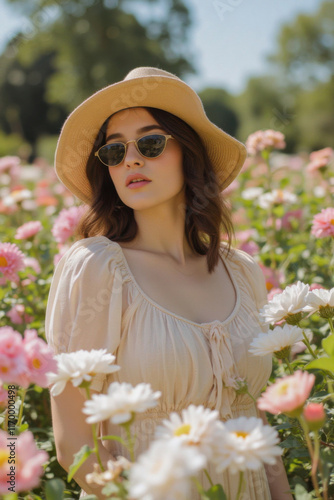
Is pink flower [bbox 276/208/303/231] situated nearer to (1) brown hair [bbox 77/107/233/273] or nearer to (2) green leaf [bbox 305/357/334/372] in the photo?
(1) brown hair [bbox 77/107/233/273]

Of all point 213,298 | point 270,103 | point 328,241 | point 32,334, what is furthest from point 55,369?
point 270,103

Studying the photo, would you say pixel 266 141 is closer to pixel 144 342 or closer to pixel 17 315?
pixel 17 315

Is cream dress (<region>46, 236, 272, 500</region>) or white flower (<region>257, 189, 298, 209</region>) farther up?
white flower (<region>257, 189, 298, 209</region>)

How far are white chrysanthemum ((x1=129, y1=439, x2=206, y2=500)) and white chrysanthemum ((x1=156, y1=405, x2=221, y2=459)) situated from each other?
91 millimetres

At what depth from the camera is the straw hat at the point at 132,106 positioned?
1.56m

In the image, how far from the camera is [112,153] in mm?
1583

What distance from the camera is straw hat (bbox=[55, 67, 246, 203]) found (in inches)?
61.4

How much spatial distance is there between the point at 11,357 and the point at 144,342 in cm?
58

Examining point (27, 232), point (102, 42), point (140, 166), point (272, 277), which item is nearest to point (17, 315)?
point (27, 232)

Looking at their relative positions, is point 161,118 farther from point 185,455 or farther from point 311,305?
point 185,455

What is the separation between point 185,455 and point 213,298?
102cm

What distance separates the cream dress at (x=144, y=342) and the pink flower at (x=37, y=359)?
0.45m

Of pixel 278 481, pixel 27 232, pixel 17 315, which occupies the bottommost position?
pixel 278 481

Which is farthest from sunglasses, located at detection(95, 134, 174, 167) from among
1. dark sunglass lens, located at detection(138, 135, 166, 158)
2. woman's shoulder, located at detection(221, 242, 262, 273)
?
woman's shoulder, located at detection(221, 242, 262, 273)
